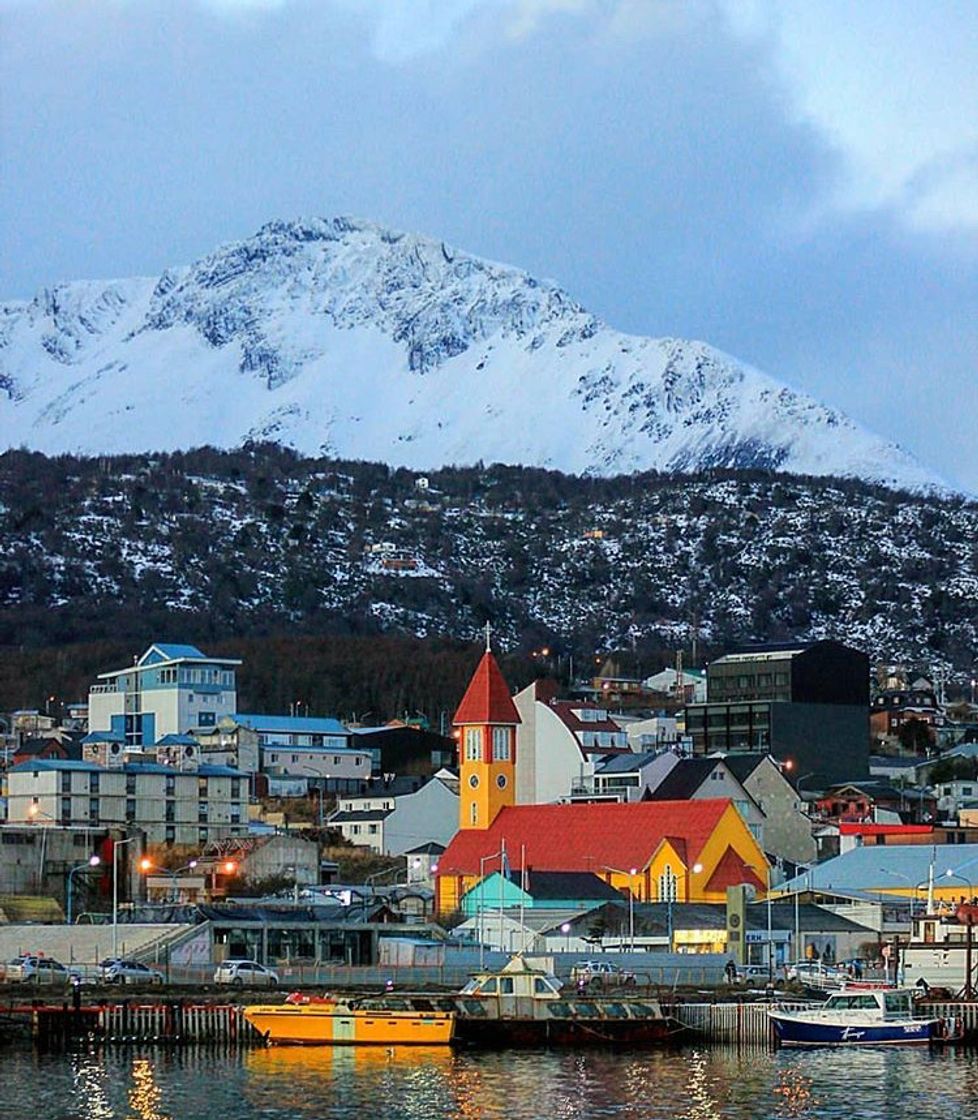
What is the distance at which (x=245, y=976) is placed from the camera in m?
89.9

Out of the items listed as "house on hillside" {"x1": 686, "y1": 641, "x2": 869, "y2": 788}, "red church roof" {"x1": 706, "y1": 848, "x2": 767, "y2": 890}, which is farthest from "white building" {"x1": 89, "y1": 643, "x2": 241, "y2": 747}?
"red church roof" {"x1": 706, "y1": 848, "x2": 767, "y2": 890}

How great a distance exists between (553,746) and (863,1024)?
253 ft

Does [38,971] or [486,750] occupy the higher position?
[486,750]

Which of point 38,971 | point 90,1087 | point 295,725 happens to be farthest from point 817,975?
point 295,725

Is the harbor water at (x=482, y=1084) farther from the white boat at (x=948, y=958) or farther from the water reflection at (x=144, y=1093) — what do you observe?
the white boat at (x=948, y=958)

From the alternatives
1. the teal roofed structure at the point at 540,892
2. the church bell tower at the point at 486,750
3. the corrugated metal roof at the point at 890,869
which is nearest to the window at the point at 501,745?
the church bell tower at the point at 486,750

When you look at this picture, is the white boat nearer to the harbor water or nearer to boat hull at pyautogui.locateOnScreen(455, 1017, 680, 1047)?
the harbor water

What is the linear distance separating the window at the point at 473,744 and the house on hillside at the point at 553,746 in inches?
1187

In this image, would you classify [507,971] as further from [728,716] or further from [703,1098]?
[728,716]

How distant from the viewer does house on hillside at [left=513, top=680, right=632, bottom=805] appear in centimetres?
15462

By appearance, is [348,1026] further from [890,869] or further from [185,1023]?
[890,869]

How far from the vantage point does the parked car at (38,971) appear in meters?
88.6

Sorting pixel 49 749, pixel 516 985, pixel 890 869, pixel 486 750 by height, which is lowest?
pixel 516 985

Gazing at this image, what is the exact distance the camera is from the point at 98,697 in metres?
171
